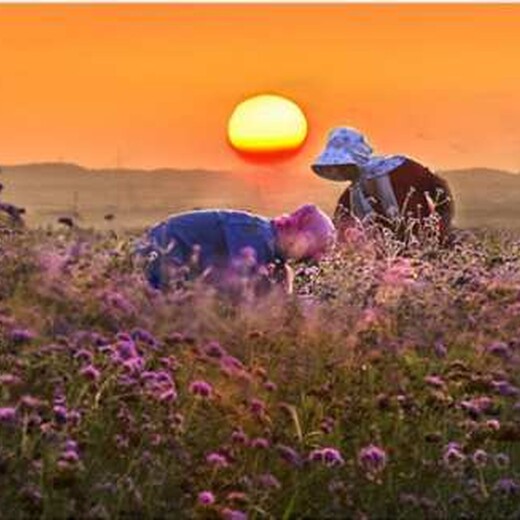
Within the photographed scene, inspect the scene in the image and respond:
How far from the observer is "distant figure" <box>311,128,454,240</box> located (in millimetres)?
9797

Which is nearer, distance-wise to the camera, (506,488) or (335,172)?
(506,488)

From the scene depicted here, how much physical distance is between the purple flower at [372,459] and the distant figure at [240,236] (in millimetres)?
3104

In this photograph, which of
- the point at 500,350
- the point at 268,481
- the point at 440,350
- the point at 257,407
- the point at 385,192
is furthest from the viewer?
the point at 385,192

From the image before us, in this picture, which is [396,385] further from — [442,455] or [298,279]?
[298,279]

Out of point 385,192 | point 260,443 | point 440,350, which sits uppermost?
point 385,192

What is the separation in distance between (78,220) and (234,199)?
3.00 m

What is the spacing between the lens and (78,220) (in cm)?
790

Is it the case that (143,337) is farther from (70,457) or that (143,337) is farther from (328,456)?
(70,457)

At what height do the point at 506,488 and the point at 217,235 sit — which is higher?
the point at 217,235

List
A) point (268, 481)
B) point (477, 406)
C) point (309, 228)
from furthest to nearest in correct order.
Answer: point (309, 228) < point (477, 406) < point (268, 481)

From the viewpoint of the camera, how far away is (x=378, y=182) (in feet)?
32.4

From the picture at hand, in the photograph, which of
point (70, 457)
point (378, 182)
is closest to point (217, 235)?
point (378, 182)

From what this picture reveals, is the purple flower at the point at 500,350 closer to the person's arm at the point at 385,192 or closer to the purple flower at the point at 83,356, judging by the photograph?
the purple flower at the point at 83,356

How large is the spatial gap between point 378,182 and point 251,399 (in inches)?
209
